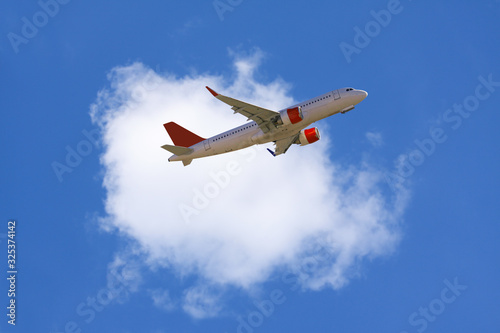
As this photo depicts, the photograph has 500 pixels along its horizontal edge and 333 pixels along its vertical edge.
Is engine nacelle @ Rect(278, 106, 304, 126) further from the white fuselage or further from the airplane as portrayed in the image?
the white fuselage

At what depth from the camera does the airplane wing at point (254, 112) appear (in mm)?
57812

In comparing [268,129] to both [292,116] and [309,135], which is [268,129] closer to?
[292,116]

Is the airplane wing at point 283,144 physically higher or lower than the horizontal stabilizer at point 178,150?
lower

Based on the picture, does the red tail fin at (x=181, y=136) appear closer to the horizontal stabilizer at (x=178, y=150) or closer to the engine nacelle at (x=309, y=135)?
the horizontal stabilizer at (x=178, y=150)

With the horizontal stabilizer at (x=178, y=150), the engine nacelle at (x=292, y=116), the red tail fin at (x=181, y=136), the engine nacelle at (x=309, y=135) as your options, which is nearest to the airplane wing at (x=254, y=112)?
the engine nacelle at (x=292, y=116)

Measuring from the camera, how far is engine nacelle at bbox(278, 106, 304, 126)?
2279 inches

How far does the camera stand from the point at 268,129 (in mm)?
60500

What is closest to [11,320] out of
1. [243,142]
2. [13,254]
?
[13,254]

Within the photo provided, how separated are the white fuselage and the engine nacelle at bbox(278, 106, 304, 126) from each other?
1171 mm

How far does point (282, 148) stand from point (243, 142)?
692cm

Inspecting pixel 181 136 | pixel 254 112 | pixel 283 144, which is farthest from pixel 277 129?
pixel 181 136

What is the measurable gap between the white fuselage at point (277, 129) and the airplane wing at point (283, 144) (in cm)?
206

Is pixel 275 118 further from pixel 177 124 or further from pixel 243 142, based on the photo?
pixel 177 124

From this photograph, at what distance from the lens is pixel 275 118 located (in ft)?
194
